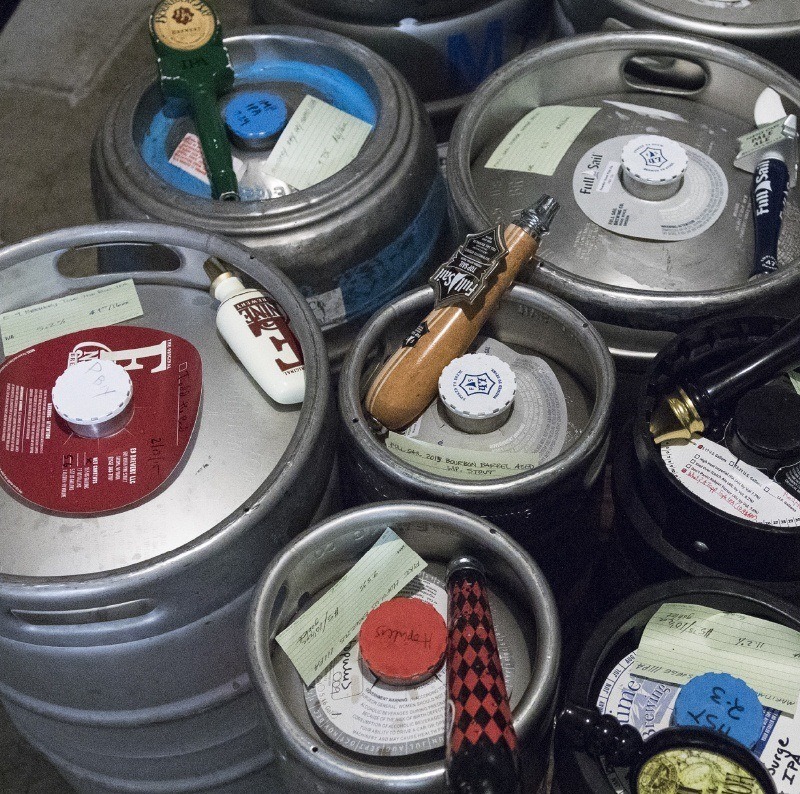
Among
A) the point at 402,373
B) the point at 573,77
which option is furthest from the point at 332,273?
the point at 573,77

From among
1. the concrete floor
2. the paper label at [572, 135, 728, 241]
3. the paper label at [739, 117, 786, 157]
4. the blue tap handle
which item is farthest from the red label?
the concrete floor

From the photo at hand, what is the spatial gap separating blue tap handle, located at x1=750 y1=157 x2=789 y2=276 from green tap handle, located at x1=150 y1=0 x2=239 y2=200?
0.71m

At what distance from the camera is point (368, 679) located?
912mm

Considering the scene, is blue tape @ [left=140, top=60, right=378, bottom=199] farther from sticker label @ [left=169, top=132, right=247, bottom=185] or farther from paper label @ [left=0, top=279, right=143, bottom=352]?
paper label @ [left=0, top=279, right=143, bottom=352]

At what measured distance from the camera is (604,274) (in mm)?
1226

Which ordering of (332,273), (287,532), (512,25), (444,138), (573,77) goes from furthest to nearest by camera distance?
(444,138)
(512,25)
(573,77)
(332,273)
(287,532)

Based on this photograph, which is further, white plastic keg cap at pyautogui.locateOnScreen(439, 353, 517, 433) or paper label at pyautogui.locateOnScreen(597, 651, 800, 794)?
white plastic keg cap at pyautogui.locateOnScreen(439, 353, 517, 433)

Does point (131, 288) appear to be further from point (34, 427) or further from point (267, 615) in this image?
point (267, 615)

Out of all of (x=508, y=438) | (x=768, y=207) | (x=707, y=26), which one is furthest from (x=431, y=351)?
(x=707, y=26)

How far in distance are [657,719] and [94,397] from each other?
27.3 inches

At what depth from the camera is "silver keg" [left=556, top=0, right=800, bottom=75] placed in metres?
1.42

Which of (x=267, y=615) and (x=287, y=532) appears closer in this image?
(x=267, y=615)

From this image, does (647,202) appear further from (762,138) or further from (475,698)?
(475,698)

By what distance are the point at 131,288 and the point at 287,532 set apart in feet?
1.31
